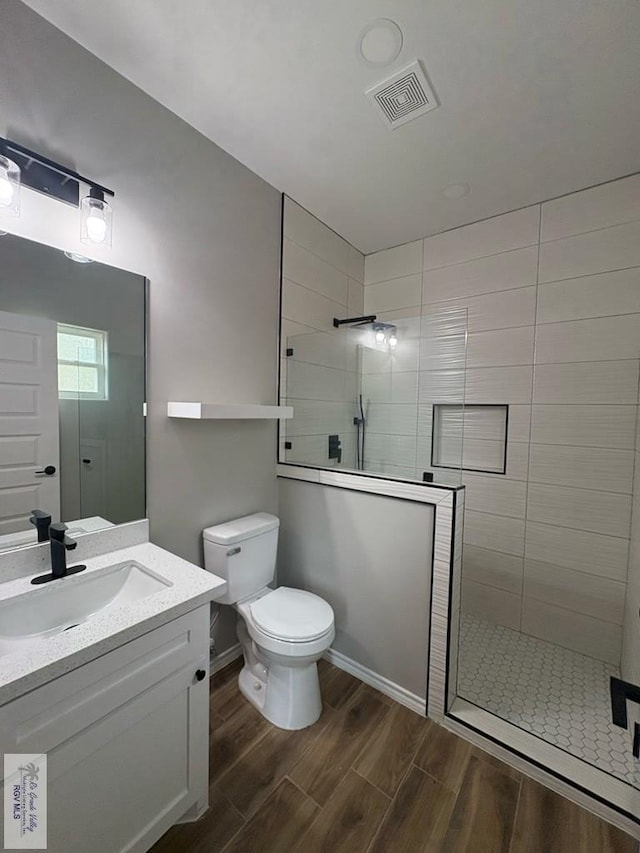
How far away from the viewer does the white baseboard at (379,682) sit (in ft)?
5.54

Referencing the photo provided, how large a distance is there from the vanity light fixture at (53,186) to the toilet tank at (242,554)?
53.3 inches

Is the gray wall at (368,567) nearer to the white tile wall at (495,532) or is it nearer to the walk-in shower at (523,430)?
the walk-in shower at (523,430)

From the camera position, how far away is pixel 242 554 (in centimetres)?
179

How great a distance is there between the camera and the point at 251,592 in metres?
1.83

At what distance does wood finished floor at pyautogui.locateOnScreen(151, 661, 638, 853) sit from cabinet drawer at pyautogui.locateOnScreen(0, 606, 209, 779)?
1.93 feet

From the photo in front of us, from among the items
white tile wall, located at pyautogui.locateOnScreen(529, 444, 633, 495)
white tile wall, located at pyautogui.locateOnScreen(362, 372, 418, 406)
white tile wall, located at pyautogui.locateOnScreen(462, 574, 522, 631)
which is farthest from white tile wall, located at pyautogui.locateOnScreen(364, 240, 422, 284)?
white tile wall, located at pyautogui.locateOnScreen(462, 574, 522, 631)

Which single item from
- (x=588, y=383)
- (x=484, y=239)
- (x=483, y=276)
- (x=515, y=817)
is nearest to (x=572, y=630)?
(x=515, y=817)

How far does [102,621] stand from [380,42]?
6.79 ft

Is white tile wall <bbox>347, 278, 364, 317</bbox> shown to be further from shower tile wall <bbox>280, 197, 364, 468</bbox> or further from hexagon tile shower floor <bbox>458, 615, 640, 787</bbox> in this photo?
hexagon tile shower floor <bbox>458, 615, 640, 787</bbox>

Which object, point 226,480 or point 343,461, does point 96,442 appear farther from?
point 343,461

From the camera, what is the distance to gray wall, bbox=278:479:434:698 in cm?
168

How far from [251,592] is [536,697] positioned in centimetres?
151

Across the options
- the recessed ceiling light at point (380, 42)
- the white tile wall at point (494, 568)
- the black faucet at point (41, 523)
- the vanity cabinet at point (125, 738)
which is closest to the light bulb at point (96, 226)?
the black faucet at point (41, 523)

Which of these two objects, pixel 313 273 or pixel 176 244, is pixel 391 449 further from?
pixel 176 244
